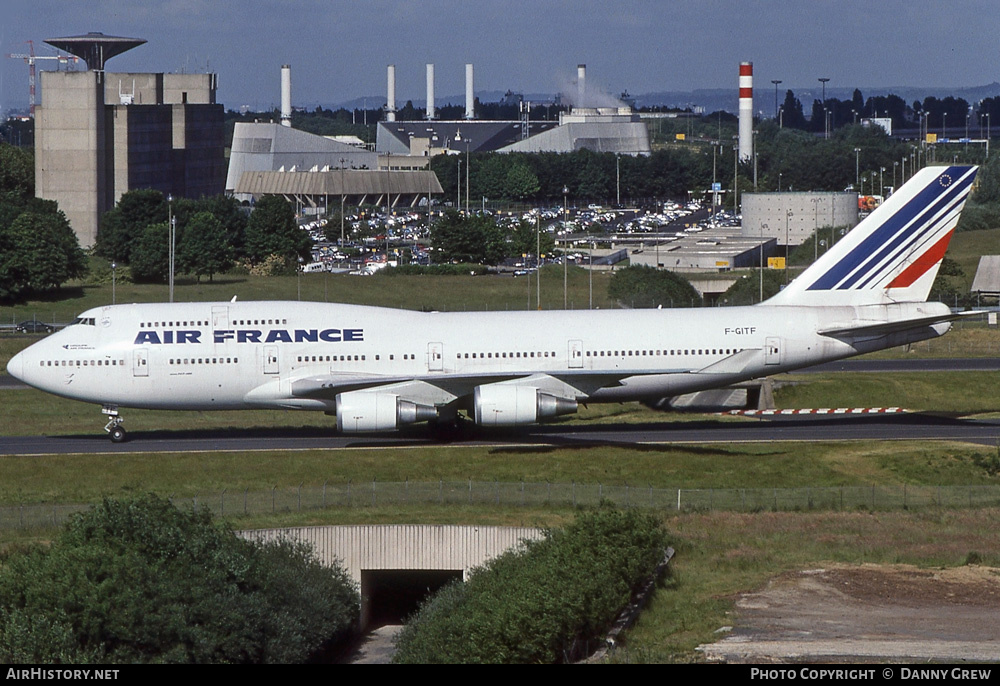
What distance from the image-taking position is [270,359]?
48.5 metres

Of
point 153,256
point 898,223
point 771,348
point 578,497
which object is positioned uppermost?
point 898,223

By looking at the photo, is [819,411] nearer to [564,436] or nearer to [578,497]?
Result: [564,436]

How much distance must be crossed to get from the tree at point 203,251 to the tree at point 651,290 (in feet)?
119

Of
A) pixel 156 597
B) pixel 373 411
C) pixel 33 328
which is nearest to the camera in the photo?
pixel 156 597

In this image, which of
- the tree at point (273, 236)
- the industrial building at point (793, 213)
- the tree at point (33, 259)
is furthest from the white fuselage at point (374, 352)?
the industrial building at point (793, 213)

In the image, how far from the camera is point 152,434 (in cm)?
5269

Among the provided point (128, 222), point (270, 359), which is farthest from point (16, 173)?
point (270, 359)

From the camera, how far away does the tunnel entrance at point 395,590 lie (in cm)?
4012

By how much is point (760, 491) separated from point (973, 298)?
63440 millimetres

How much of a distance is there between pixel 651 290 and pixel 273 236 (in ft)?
163

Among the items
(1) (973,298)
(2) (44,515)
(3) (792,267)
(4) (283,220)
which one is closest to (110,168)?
(4) (283,220)

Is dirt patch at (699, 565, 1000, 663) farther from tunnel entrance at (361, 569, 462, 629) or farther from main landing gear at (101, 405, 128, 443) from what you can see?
main landing gear at (101, 405, 128, 443)

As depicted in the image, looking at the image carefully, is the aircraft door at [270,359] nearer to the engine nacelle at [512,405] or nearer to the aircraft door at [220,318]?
the aircraft door at [220,318]

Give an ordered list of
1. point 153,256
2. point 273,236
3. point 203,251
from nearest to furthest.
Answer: point 153,256, point 203,251, point 273,236
